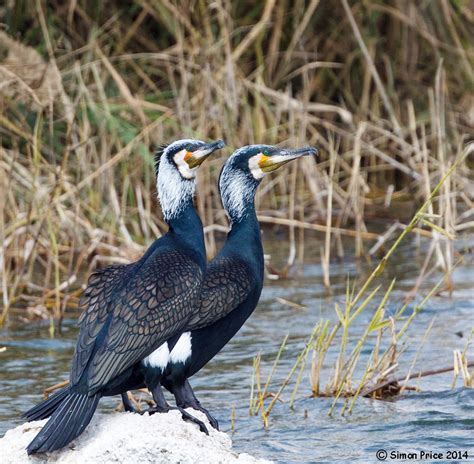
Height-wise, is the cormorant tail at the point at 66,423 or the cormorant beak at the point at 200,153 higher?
the cormorant beak at the point at 200,153

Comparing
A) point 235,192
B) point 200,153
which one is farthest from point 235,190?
point 200,153

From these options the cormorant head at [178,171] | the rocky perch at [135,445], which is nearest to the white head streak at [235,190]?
the cormorant head at [178,171]

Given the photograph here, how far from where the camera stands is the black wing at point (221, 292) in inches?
177

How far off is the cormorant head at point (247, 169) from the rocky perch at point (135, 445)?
1.16 meters

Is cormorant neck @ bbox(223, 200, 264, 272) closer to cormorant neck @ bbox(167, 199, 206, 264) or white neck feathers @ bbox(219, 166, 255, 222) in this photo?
white neck feathers @ bbox(219, 166, 255, 222)

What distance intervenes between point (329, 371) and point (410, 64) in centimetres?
554

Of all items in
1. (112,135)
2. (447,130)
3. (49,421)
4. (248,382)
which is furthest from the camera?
(447,130)

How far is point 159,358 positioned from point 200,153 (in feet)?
2.73

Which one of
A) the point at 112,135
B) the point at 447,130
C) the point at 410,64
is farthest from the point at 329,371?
the point at 410,64

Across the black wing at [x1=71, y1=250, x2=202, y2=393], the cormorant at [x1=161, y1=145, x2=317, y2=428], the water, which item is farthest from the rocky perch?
the water

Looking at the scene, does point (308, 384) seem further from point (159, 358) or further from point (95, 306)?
point (95, 306)

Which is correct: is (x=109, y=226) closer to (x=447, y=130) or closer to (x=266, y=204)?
(x=266, y=204)

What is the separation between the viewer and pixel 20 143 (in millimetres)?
8547

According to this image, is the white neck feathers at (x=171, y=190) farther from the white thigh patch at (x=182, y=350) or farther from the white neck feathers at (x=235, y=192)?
the white thigh patch at (x=182, y=350)
